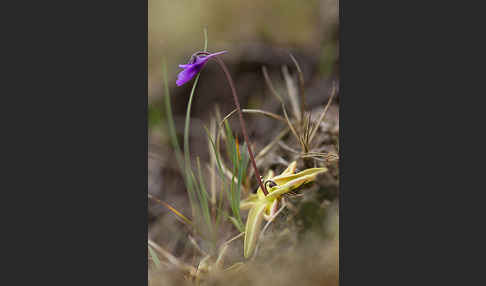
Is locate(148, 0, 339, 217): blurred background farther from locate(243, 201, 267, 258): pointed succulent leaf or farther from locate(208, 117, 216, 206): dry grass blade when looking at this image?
locate(243, 201, 267, 258): pointed succulent leaf

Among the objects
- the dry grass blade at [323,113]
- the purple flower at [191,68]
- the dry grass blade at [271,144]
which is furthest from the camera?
the dry grass blade at [271,144]

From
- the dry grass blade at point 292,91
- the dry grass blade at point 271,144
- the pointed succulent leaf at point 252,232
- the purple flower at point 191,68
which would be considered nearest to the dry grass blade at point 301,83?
the dry grass blade at point 292,91

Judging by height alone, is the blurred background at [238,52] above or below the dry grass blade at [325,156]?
above

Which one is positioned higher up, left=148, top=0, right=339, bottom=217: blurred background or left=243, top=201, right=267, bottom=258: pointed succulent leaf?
left=148, top=0, right=339, bottom=217: blurred background

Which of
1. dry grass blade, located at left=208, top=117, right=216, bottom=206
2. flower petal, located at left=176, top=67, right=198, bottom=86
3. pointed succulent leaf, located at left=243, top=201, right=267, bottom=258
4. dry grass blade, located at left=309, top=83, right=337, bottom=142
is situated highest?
flower petal, located at left=176, top=67, right=198, bottom=86

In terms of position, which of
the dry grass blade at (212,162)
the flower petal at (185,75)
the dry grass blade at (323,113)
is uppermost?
the flower petal at (185,75)

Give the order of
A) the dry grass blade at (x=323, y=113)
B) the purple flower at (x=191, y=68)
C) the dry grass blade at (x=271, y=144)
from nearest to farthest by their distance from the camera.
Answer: the purple flower at (x=191, y=68)
the dry grass blade at (x=323, y=113)
the dry grass blade at (x=271, y=144)

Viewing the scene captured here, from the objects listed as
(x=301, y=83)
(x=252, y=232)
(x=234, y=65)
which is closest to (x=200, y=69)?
(x=234, y=65)

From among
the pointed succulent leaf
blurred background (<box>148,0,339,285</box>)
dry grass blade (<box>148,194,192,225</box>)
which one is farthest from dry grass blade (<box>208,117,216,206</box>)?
the pointed succulent leaf

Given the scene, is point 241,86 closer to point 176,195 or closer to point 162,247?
point 176,195

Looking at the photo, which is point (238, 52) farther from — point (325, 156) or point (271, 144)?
point (325, 156)

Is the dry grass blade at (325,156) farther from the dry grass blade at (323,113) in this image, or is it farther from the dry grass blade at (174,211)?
the dry grass blade at (174,211)

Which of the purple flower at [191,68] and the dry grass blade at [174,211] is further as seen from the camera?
the dry grass blade at [174,211]
